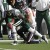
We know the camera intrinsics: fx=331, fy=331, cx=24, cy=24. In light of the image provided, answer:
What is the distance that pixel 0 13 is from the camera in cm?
1246

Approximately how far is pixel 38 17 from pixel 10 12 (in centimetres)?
132

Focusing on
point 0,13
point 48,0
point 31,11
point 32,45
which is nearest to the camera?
point 32,45

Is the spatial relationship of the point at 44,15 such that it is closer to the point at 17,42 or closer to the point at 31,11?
the point at 31,11

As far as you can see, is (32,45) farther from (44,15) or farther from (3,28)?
(3,28)

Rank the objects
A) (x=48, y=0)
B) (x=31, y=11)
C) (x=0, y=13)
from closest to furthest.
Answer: (x=31, y=11), (x=48, y=0), (x=0, y=13)

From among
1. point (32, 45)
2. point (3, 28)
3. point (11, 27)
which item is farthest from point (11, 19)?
point (3, 28)

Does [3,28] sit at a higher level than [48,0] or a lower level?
lower

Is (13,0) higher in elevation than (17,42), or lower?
higher

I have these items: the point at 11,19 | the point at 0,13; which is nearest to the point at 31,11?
the point at 11,19

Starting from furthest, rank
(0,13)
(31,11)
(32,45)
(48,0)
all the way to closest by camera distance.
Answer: (0,13), (48,0), (31,11), (32,45)

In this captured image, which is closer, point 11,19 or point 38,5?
point 11,19

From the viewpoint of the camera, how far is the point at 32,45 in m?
10.2

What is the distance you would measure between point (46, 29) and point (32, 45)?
269 centimetres

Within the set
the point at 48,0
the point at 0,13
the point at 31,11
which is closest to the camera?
the point at 31,11
